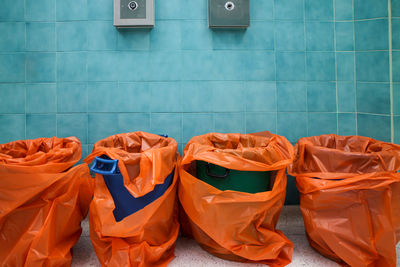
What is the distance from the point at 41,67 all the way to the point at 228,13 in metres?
1.29

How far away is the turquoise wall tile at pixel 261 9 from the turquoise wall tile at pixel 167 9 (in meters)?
0.49

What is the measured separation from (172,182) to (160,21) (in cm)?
108

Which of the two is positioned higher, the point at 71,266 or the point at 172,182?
the point at 172,182

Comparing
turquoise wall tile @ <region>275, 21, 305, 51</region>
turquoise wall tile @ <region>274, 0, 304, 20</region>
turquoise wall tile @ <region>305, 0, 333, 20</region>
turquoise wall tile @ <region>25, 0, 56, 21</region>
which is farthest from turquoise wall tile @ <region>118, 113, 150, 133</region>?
turquoise wall tile @ <region>305, 0, 333, 20</region>

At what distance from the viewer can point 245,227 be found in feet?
3.98

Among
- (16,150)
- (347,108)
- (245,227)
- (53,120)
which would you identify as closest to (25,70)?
(53,120)

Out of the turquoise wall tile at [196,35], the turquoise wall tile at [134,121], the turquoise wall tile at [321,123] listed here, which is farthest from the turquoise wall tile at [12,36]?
the turquoise wall tile at [321,123]

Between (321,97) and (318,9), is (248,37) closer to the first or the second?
(318,9)

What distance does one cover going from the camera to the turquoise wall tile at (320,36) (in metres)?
1.76

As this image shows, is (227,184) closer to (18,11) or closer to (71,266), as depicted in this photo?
(71,266)

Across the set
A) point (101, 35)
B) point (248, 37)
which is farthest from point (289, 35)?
point (101, 35)

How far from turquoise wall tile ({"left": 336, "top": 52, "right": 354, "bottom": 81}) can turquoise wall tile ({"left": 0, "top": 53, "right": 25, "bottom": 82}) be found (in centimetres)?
213

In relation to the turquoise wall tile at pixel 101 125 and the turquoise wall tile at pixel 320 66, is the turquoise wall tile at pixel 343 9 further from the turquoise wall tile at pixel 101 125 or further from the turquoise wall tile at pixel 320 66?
the turquoise wall tile at pixel 101 125

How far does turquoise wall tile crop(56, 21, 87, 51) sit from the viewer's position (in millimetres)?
1731
